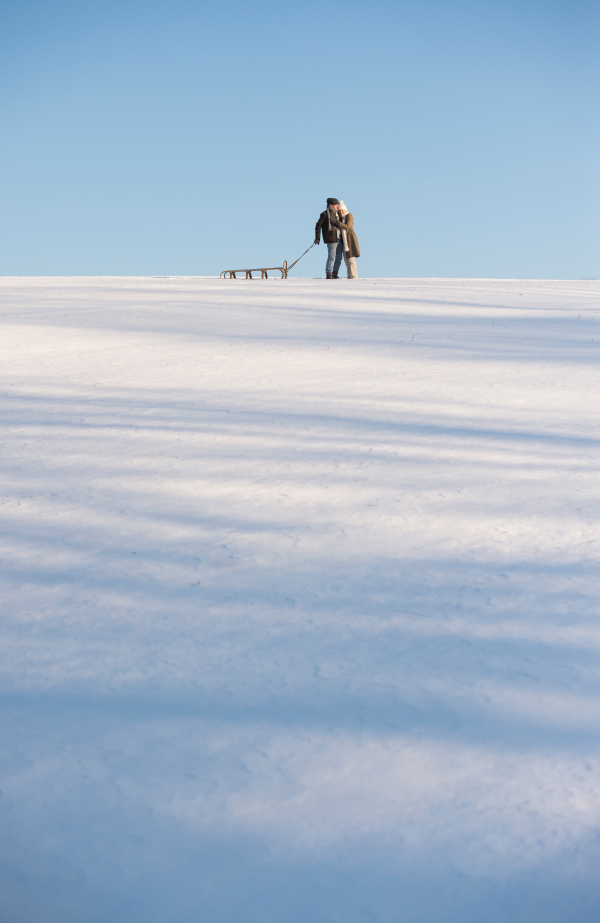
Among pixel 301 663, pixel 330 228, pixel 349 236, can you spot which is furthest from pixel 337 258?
pixel 301 663

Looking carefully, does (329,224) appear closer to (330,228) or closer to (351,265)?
(330,228)

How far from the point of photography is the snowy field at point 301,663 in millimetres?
1294

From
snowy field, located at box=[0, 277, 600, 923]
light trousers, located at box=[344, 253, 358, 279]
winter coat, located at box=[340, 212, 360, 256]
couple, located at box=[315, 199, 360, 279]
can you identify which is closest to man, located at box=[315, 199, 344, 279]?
couple, located at box=[315, 199, 360, 279]

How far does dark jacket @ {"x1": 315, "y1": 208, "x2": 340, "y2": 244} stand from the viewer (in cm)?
1408

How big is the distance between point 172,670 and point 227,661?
13cm

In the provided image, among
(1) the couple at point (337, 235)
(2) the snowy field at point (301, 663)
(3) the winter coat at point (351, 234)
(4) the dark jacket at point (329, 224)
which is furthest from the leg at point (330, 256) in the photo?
(2) the snowy field at point (301, 663)

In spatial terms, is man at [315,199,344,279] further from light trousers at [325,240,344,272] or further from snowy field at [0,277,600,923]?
snowy field at [0,277,600,923]

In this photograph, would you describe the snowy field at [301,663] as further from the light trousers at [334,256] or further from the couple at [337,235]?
the light trousers at [334,256]

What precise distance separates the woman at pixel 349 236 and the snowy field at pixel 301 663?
11.0m

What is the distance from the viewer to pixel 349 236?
14.5m

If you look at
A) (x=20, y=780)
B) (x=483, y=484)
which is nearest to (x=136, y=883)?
(x=20, y=780)

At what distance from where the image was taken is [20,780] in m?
1.48

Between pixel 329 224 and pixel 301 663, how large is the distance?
13257mm

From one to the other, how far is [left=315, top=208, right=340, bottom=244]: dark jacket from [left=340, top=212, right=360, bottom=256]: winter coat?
265 millimetres
